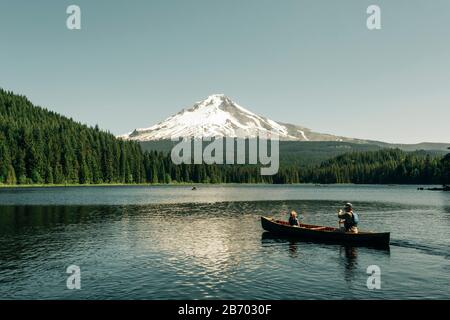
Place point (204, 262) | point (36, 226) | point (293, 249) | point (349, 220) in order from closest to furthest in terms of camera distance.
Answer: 1. point (204, 262)
2. point (293, 249)
3. point (349, 220)
4. point (36, 226)

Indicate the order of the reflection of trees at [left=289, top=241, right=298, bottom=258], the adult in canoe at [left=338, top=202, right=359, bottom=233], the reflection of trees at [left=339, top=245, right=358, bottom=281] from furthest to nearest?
the adult in canoe at [left=338, top=202, right=359, bottom=233]
the reflection of trees at [left=289, top=241, right=298, bottom=258]
the reflection of trees at [left=339, top=245, right=358, bottom=281]

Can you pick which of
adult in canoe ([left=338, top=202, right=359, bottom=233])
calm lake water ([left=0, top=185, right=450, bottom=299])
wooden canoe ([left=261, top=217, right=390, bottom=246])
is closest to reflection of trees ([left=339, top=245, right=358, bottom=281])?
calm lake water ([left=0, top=185, right=450, bottom=299])

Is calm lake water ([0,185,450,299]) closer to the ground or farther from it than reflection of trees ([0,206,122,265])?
closer to the ground

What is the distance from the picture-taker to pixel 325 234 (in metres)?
50.6

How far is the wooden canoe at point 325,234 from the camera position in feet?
156

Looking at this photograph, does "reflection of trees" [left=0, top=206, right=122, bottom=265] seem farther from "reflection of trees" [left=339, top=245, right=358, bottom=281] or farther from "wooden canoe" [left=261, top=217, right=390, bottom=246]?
"reflection of trees" [left=339, top=245, right=358, bottom=281]

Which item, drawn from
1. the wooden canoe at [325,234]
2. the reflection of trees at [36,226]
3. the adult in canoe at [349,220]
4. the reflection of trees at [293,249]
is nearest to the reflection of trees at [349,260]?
the wooden canoe at [325,234]

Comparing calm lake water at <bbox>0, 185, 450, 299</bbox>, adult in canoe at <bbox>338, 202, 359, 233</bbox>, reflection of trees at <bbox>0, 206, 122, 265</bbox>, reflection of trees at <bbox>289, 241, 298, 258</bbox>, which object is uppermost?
adult in canoe at <bbox>338, 202, 359, 233</bbox>

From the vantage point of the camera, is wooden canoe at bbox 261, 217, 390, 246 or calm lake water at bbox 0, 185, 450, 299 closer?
calm lake water at bbox 0, 185, 450, 299

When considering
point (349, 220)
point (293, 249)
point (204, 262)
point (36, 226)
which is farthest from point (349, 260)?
point (36, 226)

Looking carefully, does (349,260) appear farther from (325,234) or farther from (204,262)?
(204,262)

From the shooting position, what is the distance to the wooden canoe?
1869 inches
